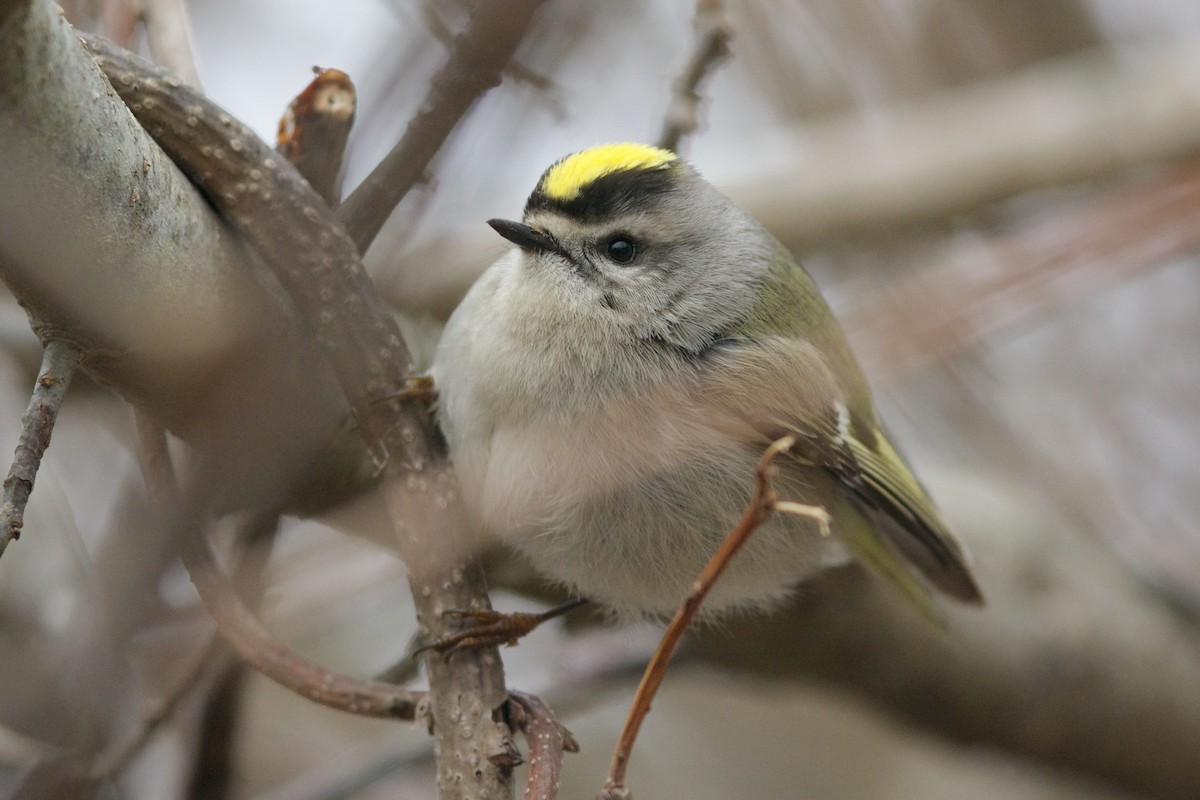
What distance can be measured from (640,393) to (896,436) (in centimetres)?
139

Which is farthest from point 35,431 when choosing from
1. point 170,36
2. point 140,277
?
point 170,36

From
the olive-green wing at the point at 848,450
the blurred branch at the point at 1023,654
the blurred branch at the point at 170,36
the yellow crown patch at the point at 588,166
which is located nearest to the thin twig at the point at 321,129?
the blurred branch at the point at 170,36

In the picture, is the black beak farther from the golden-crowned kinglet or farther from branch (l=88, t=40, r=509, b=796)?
branch (l=88, t=40, r=509, b=796)

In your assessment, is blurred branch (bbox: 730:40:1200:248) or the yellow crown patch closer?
the yellow crown patch

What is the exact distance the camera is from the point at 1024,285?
1.16 m

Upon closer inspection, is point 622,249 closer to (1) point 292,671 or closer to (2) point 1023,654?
(1) point 292,671

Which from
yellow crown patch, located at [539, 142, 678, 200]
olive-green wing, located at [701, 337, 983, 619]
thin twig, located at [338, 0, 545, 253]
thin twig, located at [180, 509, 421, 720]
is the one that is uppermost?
yellow crown patch, located at [539, 142, 678, 200]

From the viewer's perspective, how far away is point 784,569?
156 centimetres

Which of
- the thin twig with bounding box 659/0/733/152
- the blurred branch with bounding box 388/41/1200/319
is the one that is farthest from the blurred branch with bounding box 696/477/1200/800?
the thin twig with bounding box 659/0/733/152

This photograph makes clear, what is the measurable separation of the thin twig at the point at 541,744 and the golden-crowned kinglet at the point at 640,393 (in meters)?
0.29

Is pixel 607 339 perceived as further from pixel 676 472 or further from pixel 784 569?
pixel 784 569

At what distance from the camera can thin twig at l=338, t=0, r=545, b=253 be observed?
2.45ft

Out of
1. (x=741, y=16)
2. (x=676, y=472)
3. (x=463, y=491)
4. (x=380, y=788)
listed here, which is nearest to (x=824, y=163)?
(x=741, y=16)

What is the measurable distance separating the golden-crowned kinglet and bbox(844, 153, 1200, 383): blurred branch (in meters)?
0.25
